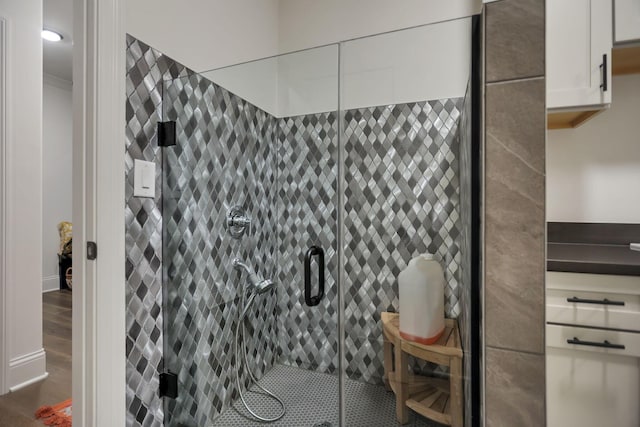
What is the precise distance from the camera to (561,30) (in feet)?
4.82

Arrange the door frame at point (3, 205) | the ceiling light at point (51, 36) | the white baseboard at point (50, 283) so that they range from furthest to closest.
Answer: the white baseboard at point (50, 283) < the ceiling light at point (51, 36) < the door frame at point (3, 205)

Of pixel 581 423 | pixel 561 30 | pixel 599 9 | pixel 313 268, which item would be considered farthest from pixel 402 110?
pixel 581 423

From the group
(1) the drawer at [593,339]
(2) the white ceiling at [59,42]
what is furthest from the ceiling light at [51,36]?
(1) the drawer at [593,339]

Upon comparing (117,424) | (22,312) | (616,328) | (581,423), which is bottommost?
(581,423)

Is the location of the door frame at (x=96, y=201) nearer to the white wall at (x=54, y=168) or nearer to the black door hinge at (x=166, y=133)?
the black door hinge at (x=166, y=133)

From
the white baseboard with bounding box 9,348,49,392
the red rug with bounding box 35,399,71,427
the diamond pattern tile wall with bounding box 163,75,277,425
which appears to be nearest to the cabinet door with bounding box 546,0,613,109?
the diamond pattern tile wall with bounding box 163,75,277,425

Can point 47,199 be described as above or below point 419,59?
below

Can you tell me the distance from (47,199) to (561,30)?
18.0 ft

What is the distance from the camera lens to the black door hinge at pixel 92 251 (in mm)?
1146

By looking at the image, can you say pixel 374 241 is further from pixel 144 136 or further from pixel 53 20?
pixel 53 20

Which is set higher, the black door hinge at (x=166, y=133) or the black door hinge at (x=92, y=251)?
the black door hinge at (x=166, y=133)

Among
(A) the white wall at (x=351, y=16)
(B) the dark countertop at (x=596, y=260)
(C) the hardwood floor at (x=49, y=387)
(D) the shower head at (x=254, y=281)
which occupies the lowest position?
(C) the hardwood floor at (x=49, y=387)

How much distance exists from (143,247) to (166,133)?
1.66 ft

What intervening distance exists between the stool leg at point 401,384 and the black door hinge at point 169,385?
3.18ft
